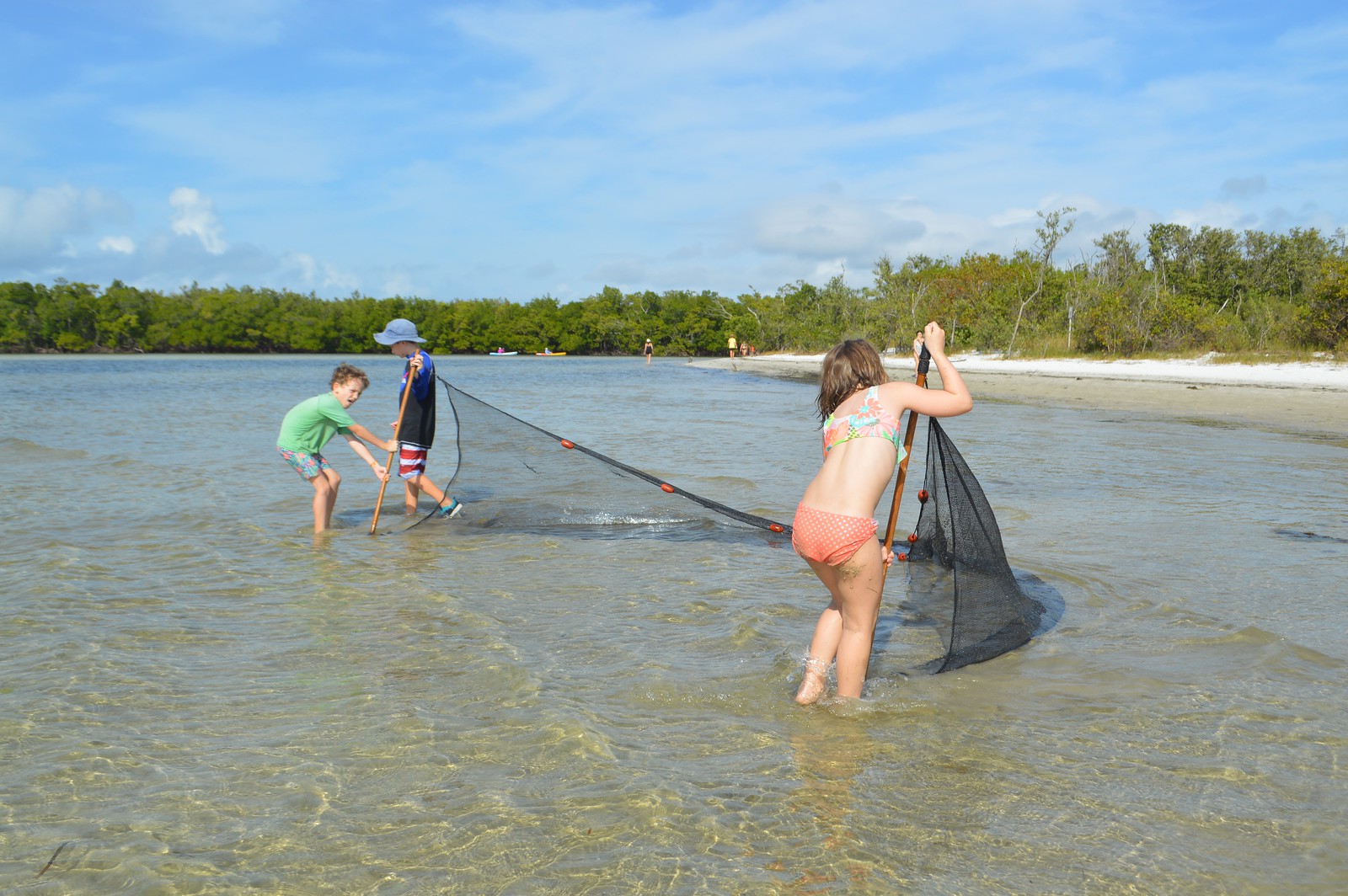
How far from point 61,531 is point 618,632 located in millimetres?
6033

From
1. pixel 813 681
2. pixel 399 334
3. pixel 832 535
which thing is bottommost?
pixel 813 681

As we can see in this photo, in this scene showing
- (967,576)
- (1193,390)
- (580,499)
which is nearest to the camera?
(967,576)

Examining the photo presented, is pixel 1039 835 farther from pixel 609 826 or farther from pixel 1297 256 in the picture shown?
pixel 1297 256

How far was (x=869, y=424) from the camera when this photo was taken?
4.04 metres

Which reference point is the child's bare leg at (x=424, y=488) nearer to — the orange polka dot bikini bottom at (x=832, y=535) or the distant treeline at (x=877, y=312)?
the orange polka dot bikini bottom at (x=832, y=535)

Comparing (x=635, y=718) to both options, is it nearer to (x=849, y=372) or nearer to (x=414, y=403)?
(x=849, y=372)

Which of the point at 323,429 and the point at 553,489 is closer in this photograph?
the point at 323,429

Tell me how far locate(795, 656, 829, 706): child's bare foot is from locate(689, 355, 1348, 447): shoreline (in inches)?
524

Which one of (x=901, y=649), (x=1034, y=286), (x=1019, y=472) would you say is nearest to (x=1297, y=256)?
(x=1034, y=286)

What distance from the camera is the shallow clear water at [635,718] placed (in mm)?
3145

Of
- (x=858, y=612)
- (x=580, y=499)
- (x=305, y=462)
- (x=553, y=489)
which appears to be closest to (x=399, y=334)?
(x=305, y=462)

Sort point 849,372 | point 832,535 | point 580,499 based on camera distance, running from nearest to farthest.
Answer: point 832,535
point 849,372
point 580,499

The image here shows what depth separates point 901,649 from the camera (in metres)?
5.34

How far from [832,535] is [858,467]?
1.03 ft
